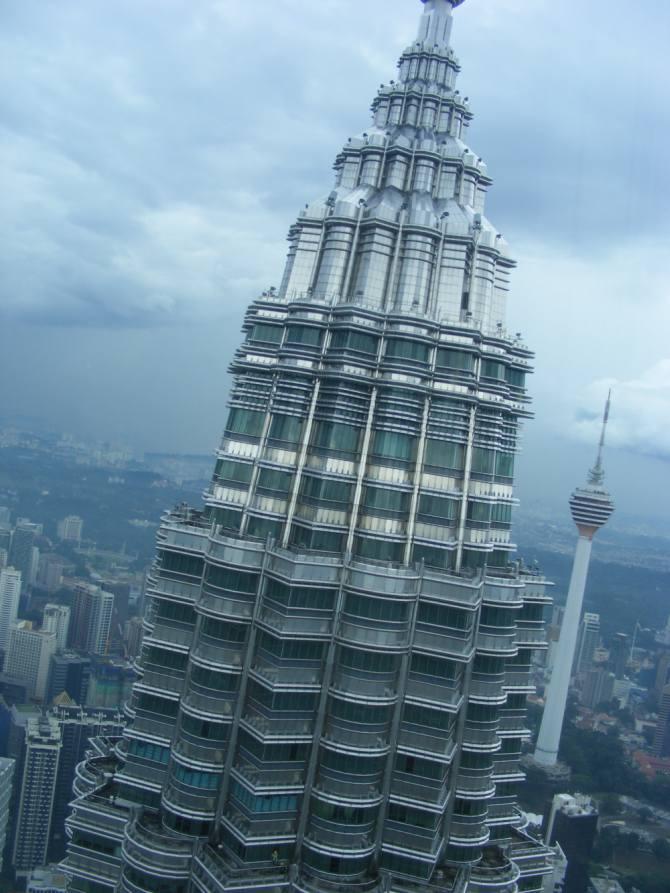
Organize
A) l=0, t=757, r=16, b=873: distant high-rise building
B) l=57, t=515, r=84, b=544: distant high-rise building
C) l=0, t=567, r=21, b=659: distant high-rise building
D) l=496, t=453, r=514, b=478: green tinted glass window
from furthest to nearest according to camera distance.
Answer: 1. l=57, t=515, r=84, b=544: distant high-rise building
2. l=0, t=567, r=21, b=659: distant high-rise building
3. l=0, t=757, r=16, b=873: distant high-rise building
4. l=496, t=453, r=514, b=478: green tinted glass window

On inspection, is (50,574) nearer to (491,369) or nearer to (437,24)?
(437,24)

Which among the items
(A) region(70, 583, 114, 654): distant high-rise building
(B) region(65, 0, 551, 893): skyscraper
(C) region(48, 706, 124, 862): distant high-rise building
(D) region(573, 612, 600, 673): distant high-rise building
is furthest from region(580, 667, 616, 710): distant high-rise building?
(B) region(65, 0, 551, 893): skyscraper

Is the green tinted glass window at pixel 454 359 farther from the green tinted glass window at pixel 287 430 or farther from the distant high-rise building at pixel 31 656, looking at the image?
the distant high-rise building at pixel 31 656

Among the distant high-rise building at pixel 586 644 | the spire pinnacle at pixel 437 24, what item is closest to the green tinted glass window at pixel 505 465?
the spire pinnacle at pixel 437 24

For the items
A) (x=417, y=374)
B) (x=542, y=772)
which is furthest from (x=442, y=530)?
(x=542, y=772)

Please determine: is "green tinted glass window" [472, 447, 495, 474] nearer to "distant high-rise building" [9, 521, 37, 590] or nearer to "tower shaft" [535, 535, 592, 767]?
"tower shaft" [535, 535, 592, 767]

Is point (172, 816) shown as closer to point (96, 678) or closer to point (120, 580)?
point (96, 678)

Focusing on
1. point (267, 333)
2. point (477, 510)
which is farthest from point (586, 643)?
point (267, 333)
